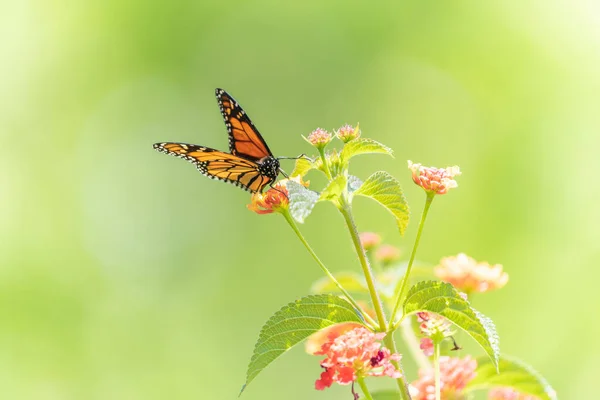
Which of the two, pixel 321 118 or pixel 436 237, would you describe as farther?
pixel 321 118

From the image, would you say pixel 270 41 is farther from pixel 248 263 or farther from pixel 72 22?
pixel 248 263

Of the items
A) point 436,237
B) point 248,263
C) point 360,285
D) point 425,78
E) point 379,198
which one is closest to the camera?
point 379,198

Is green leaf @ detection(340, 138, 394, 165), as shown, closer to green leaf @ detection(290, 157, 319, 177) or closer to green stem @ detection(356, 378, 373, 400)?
green leaf @ detection(290, 157, 319, 177)

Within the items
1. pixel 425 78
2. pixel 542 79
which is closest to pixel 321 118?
pixel 425 78

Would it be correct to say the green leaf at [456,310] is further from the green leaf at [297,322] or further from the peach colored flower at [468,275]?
the peach colored flower at [468,275]

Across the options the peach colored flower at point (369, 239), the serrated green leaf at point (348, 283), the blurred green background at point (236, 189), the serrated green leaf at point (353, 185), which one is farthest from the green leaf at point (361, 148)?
the blurred green background at point (236, 189)

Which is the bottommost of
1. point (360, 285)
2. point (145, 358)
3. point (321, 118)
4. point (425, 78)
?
point (360, 285)

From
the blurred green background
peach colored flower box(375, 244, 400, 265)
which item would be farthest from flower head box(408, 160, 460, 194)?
the blurred green background
